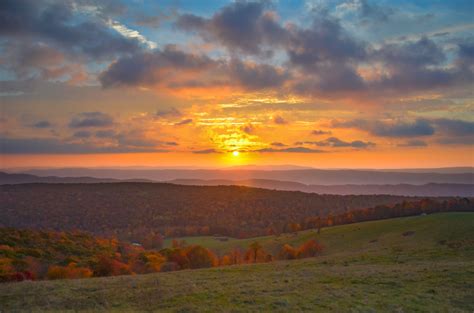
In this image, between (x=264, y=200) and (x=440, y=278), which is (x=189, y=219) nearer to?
(x=264, y=200)

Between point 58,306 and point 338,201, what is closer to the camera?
point 58,306

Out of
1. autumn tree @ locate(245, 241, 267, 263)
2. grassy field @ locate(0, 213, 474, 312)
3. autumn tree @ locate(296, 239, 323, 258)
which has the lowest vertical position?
autumn tree @ locate(245, 241, 267, 263)

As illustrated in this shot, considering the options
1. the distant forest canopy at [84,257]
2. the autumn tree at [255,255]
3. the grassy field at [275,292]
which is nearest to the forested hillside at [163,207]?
the autumn tree at [255,255]

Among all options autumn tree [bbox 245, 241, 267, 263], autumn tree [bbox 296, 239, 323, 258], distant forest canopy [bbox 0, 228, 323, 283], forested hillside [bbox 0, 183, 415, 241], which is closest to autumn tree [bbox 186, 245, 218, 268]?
distant forest canopy [bbox 0, 228, 323, 283]

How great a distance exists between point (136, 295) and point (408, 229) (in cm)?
6076

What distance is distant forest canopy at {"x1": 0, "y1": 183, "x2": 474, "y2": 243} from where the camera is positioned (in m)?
116

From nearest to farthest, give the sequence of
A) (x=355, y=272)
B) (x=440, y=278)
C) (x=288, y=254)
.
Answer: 1. (x=440, y=278)
2. (x=355, y=272)
3. (x=288, y=254)

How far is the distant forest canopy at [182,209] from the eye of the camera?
4577 inches

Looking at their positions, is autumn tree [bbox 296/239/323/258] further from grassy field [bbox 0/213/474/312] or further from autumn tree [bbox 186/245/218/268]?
grassy field [bbox 0/213/474/312]

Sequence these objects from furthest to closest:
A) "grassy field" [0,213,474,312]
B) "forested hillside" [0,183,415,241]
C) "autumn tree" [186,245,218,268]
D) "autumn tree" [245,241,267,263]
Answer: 1. "forested hillside" [0,183,415,241]
2. "autumn tree" [245,241,267,263]
3. "autumn tree" [186,245,218,268]
4. "grassy field" [0,213,474,312]

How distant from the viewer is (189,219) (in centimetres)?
15700

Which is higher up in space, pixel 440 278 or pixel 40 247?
pixel 440 278

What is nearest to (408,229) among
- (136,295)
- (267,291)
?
(267,291)

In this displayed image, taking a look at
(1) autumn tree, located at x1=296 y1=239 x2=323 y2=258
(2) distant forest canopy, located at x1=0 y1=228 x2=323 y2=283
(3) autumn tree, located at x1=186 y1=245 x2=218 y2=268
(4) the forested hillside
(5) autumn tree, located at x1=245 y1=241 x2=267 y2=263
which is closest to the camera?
(2) distant forest canopy, located at x1=0 y1=228 x2=323 y2=283
